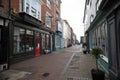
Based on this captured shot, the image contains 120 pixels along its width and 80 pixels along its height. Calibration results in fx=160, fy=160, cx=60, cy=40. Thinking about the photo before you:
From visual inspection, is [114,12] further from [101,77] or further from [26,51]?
[26,51]

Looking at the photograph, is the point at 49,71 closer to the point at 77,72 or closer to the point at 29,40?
the point at 77,72

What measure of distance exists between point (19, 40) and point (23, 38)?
0.98 metres

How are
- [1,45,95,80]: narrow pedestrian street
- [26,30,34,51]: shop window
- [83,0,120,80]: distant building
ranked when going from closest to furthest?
1. [83,0,120,80]: distant building
2. [1,45,95,80]: narrow pedestrian street
3. [26,30,34,51]: shop window

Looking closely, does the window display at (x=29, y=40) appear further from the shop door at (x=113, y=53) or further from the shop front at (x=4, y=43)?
the shop door at (x=113, y=53)

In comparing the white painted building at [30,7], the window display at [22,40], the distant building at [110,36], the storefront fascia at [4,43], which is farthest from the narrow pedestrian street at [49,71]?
the white painted building at [30,7]

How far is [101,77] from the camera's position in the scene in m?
6.91

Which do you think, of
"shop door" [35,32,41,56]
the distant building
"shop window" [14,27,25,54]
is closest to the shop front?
"shop window" [14,27,25,54]

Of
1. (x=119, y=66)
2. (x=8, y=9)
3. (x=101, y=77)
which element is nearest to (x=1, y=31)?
(x=8, y=9)

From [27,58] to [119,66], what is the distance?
11711 millimetres

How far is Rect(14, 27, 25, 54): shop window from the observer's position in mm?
13827

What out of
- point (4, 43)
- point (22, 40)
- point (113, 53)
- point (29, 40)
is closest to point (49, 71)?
point (4, 43)

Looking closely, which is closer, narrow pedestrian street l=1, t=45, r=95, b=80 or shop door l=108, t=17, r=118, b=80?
shop door l=108, t=17, r=118, b=80

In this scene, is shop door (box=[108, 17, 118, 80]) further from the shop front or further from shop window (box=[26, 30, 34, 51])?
shop window (box=[26, 30, 34, 51])

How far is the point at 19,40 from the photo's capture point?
48.0ft
